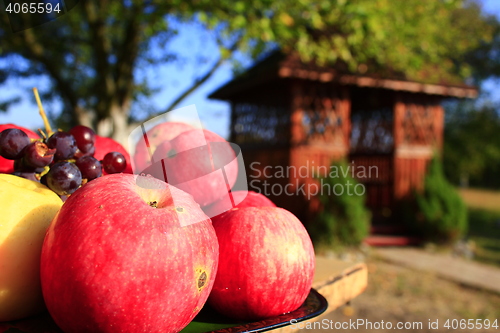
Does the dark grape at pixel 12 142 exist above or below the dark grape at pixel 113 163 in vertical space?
above

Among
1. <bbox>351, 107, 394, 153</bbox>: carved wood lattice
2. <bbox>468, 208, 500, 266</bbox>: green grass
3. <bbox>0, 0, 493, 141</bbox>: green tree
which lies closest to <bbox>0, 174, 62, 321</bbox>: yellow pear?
<bbox>0, 0, 493, 141</bbox>: green tree

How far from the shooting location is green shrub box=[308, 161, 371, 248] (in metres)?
7.68

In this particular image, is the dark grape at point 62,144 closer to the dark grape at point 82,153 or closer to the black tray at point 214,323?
the dark grape at point 82,153

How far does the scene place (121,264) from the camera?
0.76m

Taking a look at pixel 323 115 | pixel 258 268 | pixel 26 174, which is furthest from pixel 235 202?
pixel 323 115

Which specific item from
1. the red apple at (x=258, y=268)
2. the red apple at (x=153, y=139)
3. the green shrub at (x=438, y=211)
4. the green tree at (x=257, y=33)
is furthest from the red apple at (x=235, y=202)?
the green shrub at (x=438, y=211)

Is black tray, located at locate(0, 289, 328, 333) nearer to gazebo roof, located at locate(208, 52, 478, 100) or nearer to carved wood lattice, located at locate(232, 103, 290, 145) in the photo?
gazebo roof, located at locate(208, 52, 478, 100)

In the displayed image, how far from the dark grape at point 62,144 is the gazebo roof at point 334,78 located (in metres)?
7.25

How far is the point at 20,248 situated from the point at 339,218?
7358mm

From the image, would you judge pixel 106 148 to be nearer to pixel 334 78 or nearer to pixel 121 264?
pixel 121 264

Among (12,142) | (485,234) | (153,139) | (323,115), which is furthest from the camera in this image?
(485,234)

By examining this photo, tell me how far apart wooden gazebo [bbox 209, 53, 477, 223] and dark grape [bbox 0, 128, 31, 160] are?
733 cm

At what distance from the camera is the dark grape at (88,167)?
46.0 inches

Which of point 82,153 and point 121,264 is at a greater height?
point 82,153
